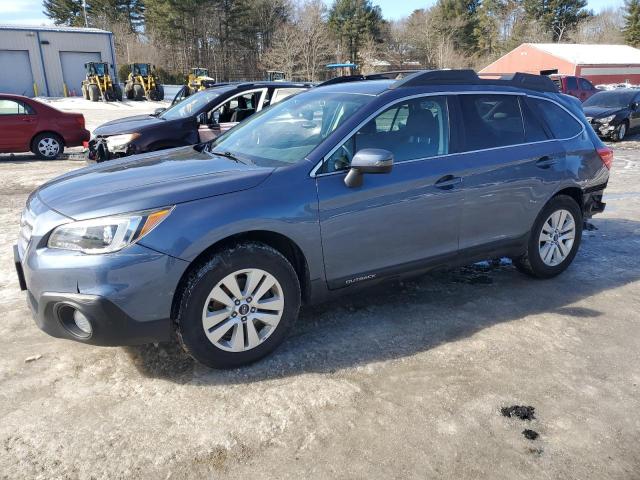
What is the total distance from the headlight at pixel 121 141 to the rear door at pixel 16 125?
5.24 m

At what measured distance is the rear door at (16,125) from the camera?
1162 centimetres

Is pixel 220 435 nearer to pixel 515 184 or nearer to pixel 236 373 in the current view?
pixel 236 373

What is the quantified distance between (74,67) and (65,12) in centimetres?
3052

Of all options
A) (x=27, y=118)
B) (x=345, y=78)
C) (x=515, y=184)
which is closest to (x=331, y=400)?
(x=515, y=184)

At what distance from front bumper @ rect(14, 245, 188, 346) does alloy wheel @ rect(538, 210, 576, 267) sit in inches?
129

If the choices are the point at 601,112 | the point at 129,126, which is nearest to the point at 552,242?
the point at 129,126

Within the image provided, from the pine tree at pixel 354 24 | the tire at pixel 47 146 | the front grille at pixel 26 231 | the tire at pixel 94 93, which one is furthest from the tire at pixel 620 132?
the pine tree at pixel 354 24

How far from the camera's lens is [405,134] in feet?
12.7

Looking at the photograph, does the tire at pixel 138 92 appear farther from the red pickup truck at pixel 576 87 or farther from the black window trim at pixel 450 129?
the black window trim at pixel 450 129

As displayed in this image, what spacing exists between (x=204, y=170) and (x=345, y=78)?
198 cm

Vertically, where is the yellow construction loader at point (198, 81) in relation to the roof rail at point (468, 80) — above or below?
above

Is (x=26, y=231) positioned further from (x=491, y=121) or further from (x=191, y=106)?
(x=191, y=106)

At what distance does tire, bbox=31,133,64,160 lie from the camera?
39.7ft

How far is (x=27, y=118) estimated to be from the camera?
11.8 metres
